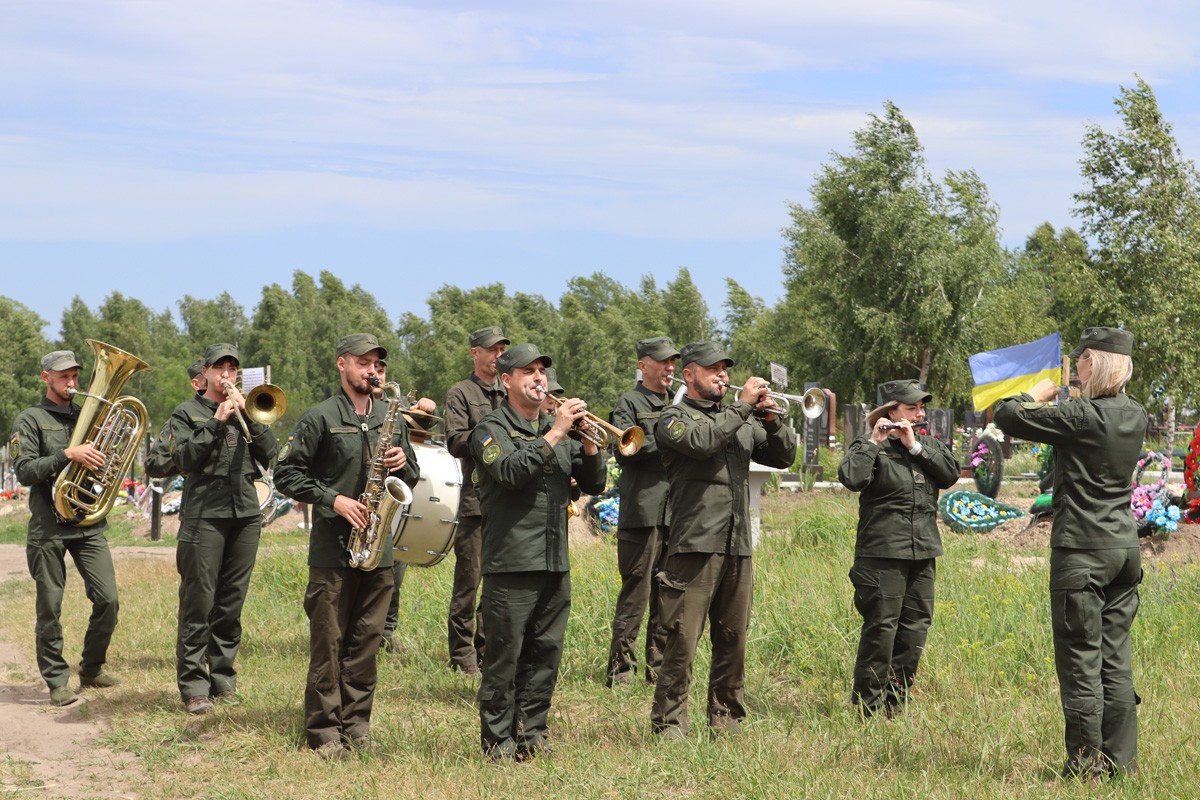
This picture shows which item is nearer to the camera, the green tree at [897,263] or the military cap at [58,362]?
the military cap at [58,362]

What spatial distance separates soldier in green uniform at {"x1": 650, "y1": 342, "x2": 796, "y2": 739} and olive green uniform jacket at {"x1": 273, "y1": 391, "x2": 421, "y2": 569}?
1511mm

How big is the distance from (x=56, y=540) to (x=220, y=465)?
129cm

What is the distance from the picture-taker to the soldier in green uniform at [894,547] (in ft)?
22.5

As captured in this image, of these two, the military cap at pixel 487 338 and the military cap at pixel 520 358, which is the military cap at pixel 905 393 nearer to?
→ the military cap at pixel 520 358

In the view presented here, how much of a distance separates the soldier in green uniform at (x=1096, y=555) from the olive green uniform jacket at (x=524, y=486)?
80.4 inches

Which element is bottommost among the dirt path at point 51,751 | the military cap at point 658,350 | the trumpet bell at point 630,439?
the dirt path at point 51,751

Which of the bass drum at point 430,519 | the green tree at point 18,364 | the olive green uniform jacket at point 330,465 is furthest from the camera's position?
the green tree at point 18,364

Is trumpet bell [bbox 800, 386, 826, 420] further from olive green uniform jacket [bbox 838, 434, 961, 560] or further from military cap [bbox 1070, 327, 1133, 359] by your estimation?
military cap [bbox 1070, 327, 1133, 359]

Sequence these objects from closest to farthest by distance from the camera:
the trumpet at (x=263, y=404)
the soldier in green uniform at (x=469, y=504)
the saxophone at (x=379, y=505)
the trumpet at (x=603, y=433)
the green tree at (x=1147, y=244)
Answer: the trumpet at (x=603, y=433) < the saxophone at (x=379, y=505) < the trumpet at (x=263, y=404) < the soldier in green uniform at (x=469, y=504) < the green tree at (x=1147, y=244)

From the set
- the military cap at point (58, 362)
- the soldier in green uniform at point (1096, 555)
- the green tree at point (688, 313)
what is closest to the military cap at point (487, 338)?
the military cap at point (58, 362)

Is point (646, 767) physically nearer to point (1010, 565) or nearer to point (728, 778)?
point (728, 778)

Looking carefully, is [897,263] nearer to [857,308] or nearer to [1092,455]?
[857,308]

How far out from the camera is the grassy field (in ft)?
19.0

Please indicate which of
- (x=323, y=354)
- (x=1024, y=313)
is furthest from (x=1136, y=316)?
(x=323, y=354)
